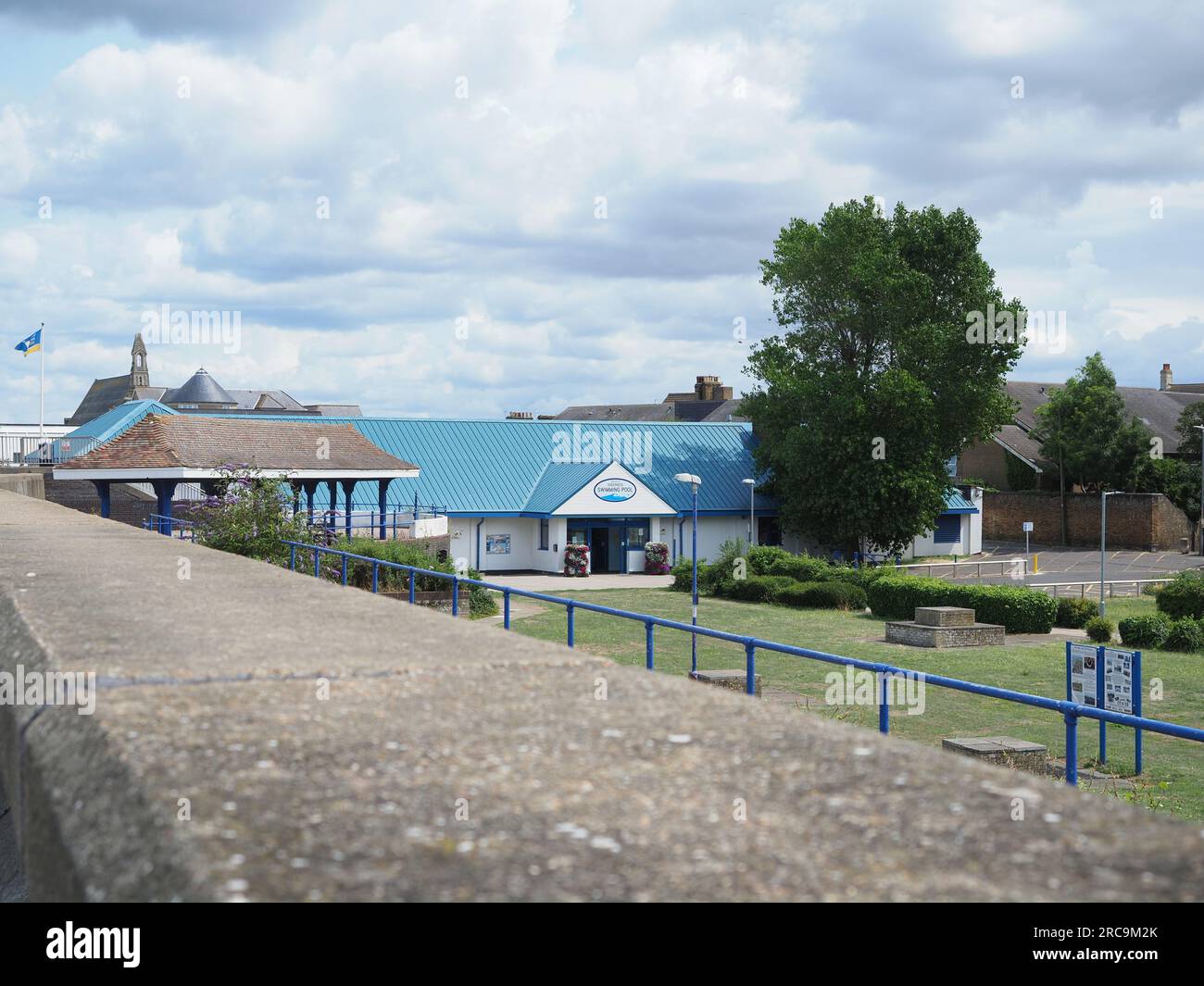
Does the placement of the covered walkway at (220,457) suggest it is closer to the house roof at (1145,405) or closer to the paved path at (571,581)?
the paved path at (571,581)

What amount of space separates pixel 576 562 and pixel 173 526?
24748mm

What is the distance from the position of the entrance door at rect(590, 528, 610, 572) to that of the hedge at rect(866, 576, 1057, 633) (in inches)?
632

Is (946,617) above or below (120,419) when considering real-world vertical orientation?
below

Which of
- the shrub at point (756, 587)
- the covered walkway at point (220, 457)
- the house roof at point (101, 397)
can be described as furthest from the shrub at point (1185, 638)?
the house roof at point (101, 397)

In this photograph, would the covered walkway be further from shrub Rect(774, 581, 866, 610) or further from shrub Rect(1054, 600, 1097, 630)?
shrub Rect(1054, 600, 1097, 630)

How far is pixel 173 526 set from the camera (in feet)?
87.5

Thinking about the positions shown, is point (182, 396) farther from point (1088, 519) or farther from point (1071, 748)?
point (1071, 748)

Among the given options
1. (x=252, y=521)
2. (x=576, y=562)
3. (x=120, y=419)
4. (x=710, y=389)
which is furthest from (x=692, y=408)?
(x=252, y=521)

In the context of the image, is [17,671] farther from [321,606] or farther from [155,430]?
[155,430]

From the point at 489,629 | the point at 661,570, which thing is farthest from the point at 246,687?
the point at 661,570

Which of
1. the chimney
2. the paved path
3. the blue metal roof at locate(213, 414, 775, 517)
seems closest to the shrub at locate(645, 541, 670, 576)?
the paved path

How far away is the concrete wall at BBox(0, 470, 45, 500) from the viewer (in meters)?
28.5

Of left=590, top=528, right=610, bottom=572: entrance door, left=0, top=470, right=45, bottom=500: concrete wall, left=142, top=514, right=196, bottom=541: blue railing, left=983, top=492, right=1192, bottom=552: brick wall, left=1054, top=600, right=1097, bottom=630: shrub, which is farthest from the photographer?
left=983, top=492, right=1192, bottom=552: brick wall

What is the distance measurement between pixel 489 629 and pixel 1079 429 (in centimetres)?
6757
